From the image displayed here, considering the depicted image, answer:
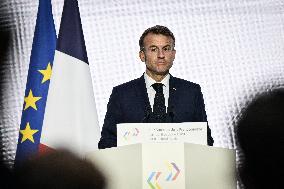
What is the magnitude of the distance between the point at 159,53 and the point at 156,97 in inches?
6.9

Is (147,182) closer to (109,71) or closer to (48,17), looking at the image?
(48,17)

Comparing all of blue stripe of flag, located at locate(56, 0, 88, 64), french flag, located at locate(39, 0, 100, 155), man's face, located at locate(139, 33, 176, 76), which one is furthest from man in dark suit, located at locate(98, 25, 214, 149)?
blue stripe of flag, located at locate(56, 0, 88, 64)

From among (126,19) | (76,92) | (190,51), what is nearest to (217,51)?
(190,51)

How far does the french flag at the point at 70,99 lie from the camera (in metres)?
2.11

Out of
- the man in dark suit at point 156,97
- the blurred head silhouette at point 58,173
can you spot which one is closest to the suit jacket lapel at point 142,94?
the man in dark suit at point 156,97

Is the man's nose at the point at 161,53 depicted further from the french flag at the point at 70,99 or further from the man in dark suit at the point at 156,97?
the french flag at the point at 70,99

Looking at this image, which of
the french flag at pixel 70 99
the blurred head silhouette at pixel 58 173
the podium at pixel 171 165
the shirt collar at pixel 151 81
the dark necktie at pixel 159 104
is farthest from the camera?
the french flag at pixel 70 99

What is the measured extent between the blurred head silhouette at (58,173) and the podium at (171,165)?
0.31m

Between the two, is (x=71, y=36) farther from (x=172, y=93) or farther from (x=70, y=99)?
(x=172, y=93)

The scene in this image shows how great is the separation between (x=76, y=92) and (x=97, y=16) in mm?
881

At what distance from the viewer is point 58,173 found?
2.36 feet

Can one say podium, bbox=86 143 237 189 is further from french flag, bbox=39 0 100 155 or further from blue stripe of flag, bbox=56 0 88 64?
blue stripe of flag, bbox=56 0 88 64

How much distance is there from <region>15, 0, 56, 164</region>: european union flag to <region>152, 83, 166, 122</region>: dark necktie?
0.78 meters

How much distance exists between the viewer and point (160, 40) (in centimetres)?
170
